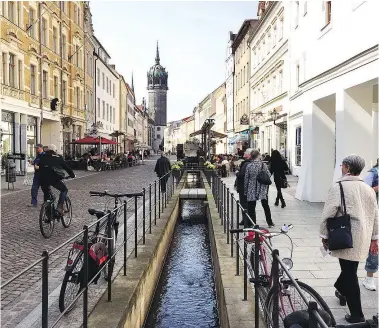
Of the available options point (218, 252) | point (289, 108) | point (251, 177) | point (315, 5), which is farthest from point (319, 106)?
point (289, 108)

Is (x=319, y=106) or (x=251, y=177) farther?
(x=319, y=106)

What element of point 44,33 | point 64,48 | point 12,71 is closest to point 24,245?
point 12,71

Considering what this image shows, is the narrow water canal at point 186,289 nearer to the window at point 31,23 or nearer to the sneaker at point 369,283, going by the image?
the sneaker at point 369,283

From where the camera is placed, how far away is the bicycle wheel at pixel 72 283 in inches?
189

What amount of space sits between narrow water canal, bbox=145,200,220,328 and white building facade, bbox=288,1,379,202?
3880 mm

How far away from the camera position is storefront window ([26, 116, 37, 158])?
28459 millimetres

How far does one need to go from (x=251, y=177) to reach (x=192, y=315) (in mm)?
3375

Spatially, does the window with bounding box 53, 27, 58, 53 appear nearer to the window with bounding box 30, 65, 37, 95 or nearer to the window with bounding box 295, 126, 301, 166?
A: the window with bounding box 30, 65, 37, 95

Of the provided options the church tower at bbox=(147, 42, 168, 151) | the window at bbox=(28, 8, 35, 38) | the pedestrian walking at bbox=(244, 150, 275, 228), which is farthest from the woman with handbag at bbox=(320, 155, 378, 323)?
the church tower at bbox=(147, 42, 168, 151)

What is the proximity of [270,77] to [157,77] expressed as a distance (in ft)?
418

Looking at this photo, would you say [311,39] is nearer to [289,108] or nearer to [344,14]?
[344,14]

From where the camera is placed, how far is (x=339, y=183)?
450 centimetres

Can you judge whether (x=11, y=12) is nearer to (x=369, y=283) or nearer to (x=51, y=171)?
(x=51, y=171)

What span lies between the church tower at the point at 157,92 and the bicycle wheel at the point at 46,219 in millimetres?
151073
